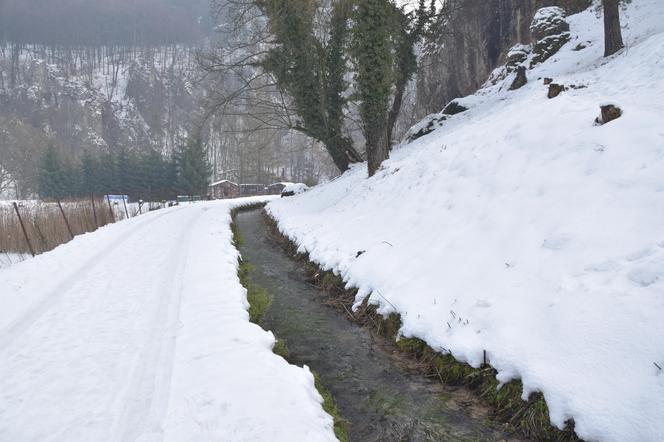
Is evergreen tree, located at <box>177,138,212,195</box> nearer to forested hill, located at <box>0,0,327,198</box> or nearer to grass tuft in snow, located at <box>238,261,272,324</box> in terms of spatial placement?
forested hill, located at <box>0,0,327,198</box>

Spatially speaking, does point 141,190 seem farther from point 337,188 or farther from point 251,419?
point 251,419

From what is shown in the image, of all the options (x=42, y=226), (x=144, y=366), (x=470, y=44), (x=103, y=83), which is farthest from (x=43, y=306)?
(x=103, y=83)

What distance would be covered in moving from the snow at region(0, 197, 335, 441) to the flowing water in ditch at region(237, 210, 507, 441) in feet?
1.70

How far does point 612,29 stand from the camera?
480 inches

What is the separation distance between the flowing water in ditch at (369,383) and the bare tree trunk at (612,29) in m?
12.0

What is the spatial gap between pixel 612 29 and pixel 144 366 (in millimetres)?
15087

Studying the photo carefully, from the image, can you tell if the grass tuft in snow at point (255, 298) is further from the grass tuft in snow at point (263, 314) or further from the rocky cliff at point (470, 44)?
the rocky cliff at point (470, 44)

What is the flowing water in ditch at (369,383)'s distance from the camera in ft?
11.4

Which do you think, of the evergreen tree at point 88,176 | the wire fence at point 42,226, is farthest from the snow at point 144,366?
the evergreen tree at point 88,176

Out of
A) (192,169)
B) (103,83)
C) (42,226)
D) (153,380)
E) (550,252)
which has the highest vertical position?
(103,83)

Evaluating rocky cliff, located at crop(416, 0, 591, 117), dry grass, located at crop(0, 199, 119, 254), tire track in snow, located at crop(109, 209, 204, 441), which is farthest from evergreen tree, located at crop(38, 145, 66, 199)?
tire track in snow, located at crop(109, 209, 204, 441)

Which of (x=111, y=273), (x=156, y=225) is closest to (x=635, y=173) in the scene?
(x=111, y=273)

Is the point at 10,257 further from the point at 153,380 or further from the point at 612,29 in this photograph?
the point at 612,29

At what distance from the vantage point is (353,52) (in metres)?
13.5
